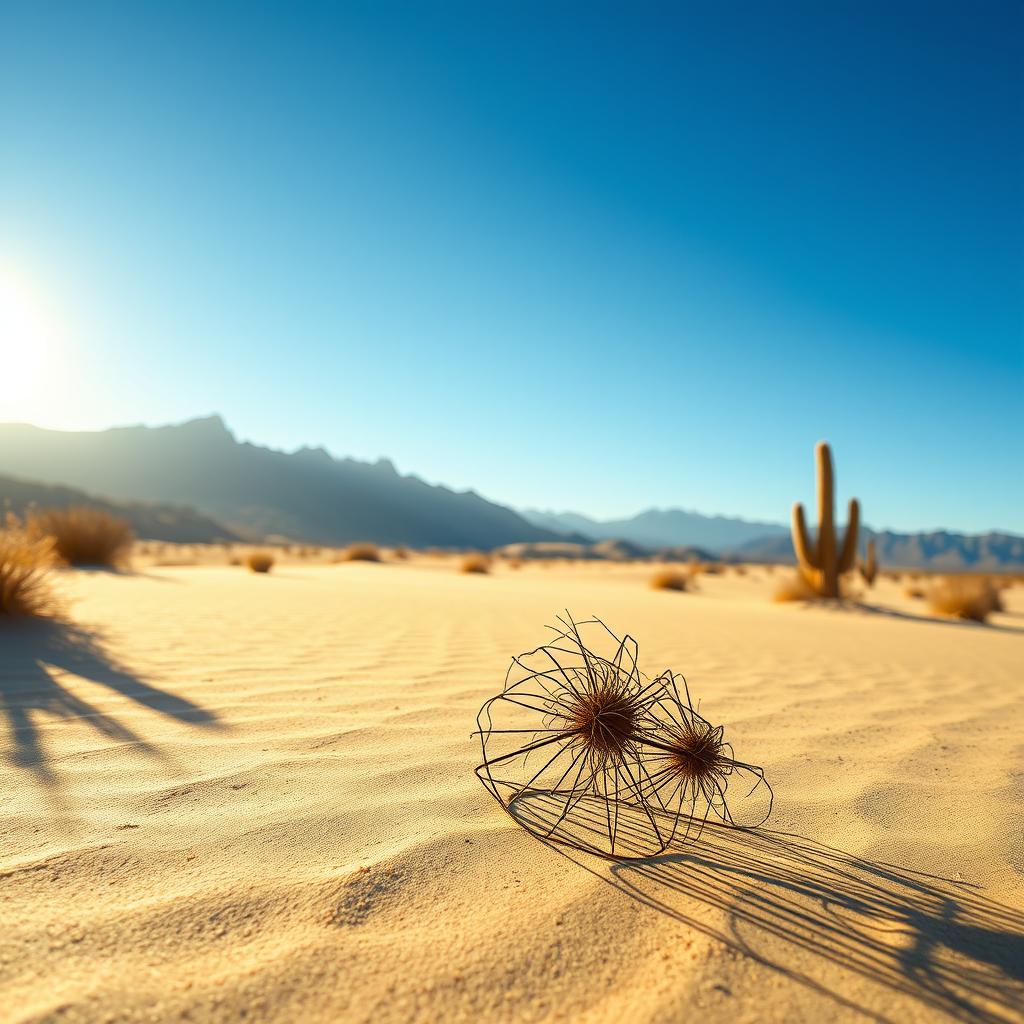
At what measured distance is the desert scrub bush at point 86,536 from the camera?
11.2 metres

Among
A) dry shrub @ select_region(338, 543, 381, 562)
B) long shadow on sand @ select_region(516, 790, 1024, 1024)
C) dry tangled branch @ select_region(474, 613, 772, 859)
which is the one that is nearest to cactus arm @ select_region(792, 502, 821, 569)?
dry tangled branch @ select_region(474, 613, 772, 859)

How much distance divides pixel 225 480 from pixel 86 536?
96.9m

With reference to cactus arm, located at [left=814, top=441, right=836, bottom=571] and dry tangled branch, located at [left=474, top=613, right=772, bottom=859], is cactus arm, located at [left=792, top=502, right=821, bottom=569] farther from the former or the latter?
dry tangled branch, located at [left=474, top=613, right=772, bottom=859]

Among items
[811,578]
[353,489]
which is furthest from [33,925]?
[353,489]

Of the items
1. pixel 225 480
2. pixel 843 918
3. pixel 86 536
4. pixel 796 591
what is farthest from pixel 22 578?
pixel 225 480

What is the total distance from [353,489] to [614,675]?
4503 inches

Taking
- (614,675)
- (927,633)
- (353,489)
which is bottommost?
(927,633)

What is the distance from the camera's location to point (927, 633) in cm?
707

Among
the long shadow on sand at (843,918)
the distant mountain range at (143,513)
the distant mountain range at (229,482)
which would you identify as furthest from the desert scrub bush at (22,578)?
the distant mountain range at (229,482)

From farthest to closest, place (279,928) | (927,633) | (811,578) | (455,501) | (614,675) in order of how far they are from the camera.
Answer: (455,501) → (811,578) → (927,633) → (614,675) → (279,928)

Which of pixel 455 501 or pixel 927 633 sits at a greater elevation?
pixel 455 501

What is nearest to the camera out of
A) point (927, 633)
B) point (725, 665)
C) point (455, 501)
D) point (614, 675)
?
point (614, 675)

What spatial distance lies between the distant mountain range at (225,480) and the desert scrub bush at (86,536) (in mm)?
69575

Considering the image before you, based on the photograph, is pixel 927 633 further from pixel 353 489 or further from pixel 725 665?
pixel 353 489
